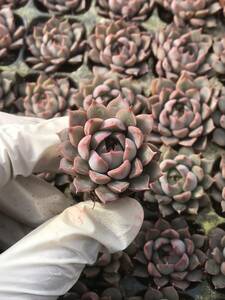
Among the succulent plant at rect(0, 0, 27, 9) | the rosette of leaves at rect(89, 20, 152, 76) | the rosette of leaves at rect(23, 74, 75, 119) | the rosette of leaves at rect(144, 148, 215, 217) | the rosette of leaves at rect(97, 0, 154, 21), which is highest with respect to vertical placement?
the succulent plant at rect(0, 0, 27, 9)

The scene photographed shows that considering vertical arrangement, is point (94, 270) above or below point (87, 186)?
below

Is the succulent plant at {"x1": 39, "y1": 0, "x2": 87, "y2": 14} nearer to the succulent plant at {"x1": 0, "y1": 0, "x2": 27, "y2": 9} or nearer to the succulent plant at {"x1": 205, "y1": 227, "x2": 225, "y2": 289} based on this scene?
the succulent plant at {"x1": 0, "y1": 0, "x2": 27, "y2": 9}

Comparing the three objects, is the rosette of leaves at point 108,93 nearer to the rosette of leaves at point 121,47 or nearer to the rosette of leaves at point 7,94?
the rosette of leaves at point 121,47

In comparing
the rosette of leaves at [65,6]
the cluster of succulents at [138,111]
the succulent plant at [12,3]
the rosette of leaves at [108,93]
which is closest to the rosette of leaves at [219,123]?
the cluster of succulents at [138,111]

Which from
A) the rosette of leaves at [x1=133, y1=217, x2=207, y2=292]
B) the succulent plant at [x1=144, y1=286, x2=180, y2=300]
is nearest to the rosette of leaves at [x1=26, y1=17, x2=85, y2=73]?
the rosette of leaves at [x1=133, y1=217, x2=207, y2=292]

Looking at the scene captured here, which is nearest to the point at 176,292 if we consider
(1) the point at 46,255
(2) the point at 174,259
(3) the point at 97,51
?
(2) the point at 174,259

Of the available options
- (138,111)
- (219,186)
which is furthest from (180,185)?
(138,111)

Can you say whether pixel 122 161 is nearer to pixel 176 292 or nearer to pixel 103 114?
pixel 103 114
